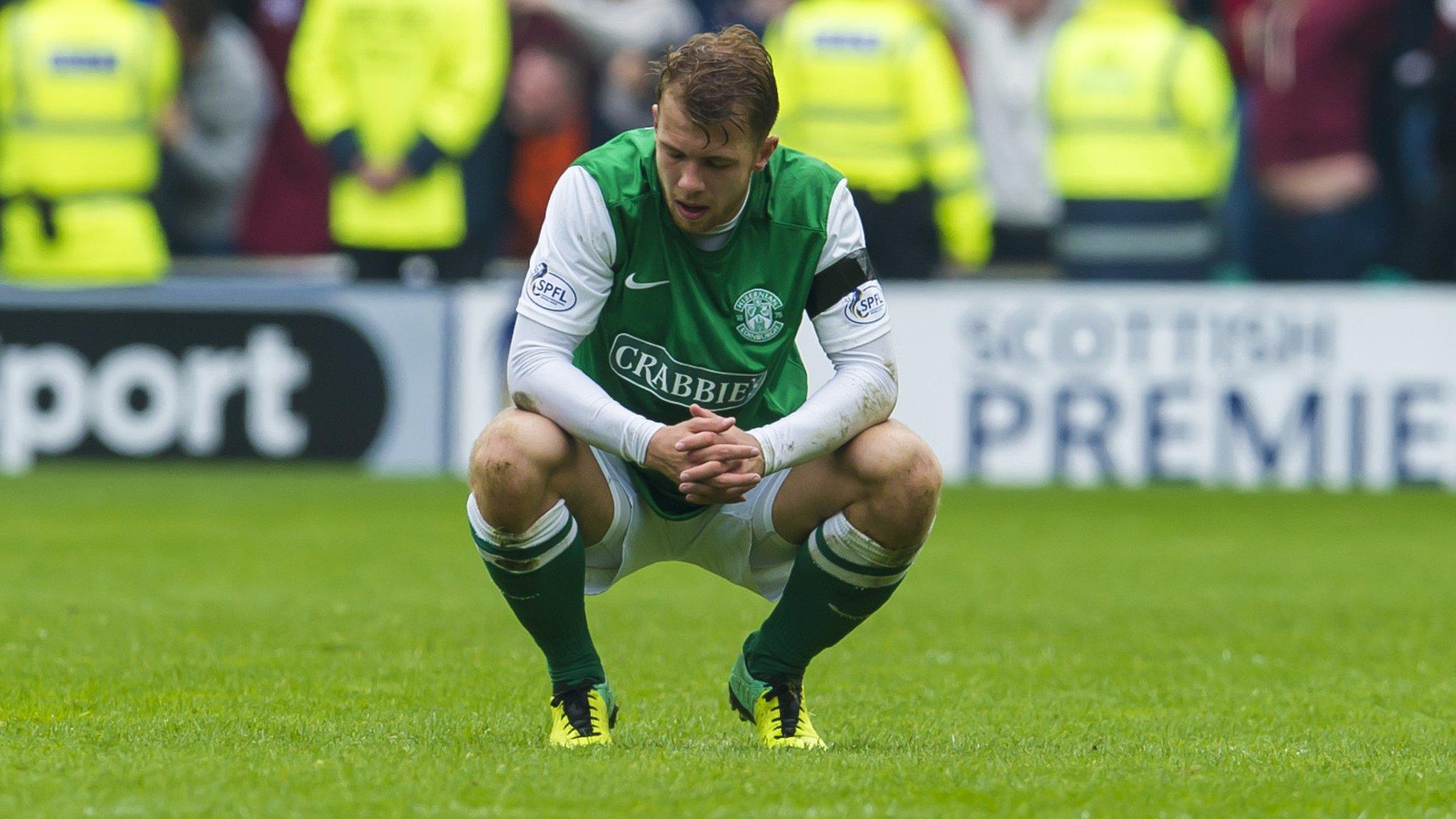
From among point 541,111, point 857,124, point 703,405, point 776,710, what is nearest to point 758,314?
point 703,405

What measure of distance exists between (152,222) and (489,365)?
212 centimetres

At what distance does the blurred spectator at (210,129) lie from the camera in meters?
13.1

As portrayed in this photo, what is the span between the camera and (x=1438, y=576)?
8.91 meters

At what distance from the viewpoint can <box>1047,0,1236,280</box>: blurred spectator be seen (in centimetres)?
1245

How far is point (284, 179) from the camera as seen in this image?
46.2 ft

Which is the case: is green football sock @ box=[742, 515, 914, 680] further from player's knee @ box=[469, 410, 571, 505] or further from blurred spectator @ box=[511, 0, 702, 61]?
blurred spectator @ box=[511, 0, 702, 61]

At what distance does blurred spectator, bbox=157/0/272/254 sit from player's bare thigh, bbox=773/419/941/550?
8771mm

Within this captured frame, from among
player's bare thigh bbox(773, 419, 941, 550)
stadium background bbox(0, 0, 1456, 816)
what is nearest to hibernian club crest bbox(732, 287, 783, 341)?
player's bare thigh bbox(773, 419, 941, 550)

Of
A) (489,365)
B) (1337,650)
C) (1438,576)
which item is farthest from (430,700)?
(489,365)

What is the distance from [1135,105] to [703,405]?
8038 millimetres

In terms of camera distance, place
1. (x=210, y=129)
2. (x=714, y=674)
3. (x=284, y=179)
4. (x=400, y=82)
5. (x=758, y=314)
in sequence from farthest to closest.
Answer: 1. (x=284, y=179)
2. (x=210, y=129)
3. (x=400, y=82)
4. (x=714, y=674)
5. (x=758, y=314)

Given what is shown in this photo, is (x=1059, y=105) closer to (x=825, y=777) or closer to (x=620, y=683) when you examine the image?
(x=620, y=683)

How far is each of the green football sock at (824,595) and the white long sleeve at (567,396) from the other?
49 cm

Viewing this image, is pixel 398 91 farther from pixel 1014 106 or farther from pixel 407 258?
pixel 1014 106
